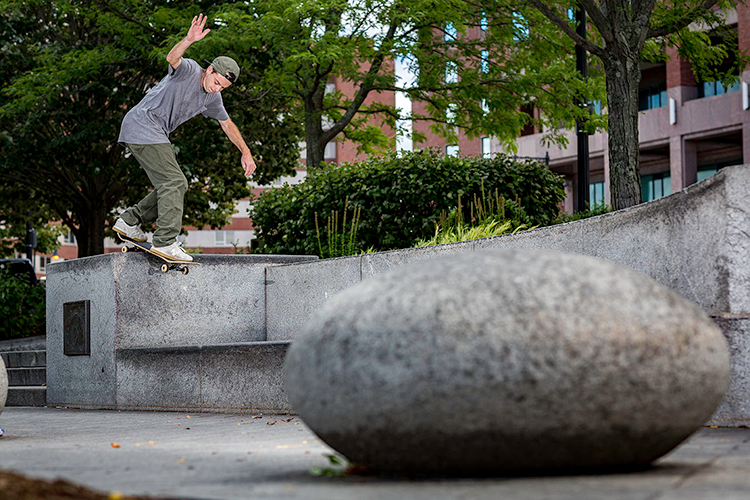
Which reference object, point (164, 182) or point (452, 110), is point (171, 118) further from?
point (452, 110)

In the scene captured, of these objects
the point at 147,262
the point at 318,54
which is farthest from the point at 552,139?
the point at 147,262

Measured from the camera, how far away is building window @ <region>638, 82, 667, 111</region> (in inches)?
1663

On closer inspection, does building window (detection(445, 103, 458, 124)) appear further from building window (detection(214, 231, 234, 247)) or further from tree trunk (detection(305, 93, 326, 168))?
building window (detection(214, 231, 234, 247))

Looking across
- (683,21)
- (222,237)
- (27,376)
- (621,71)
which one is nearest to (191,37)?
(621,71)

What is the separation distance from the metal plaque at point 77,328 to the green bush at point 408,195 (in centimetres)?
279

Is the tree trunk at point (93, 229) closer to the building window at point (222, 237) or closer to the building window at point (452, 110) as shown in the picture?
the building window at point (452, 110)

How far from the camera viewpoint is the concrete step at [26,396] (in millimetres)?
11270

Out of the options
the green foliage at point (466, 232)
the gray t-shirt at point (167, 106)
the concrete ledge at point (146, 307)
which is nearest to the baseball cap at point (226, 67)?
the gray t-shirt at point (167, 106)

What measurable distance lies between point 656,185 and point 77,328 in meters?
36.9

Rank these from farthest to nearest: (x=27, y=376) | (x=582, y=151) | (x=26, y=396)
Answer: (x=582, y=151), (x=27, y=376), (x=26, y=396)

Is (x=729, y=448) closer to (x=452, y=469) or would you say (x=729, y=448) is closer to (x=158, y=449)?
(x=452, y=469)

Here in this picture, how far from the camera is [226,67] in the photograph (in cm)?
897

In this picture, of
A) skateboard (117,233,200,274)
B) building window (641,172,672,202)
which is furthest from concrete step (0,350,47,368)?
building window (641,172,672,202)

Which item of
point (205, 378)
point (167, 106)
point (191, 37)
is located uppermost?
point (191, 37)
